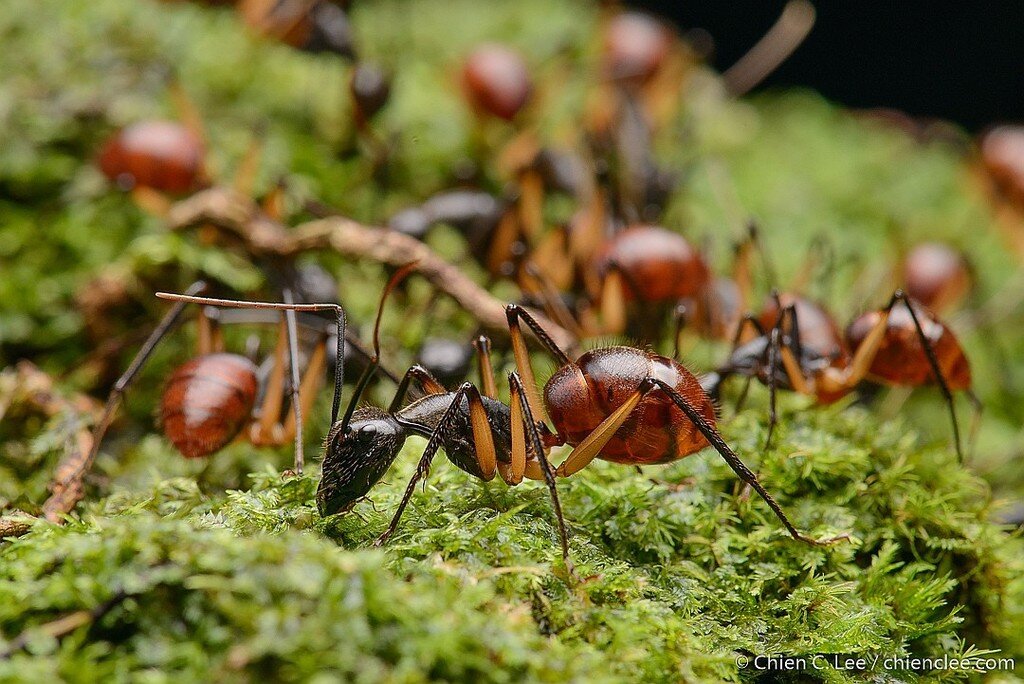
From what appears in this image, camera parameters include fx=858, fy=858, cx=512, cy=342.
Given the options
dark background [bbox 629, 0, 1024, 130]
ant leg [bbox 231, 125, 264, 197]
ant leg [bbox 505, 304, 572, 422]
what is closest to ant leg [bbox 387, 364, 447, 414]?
ant leg [bbox 505, 304, 572, 422]

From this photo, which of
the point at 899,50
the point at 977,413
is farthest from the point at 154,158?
the point at 899,50

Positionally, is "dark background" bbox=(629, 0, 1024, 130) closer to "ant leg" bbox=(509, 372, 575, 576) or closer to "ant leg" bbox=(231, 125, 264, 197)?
"ant leg" bbox=(231, 125, 264, 197)

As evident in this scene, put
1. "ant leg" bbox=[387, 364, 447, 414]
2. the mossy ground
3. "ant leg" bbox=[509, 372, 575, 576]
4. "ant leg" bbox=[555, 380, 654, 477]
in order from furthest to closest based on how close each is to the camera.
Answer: "ant leg" bbox=[387, 364, 447, 414], "ant leg" bbox=[555, 380, 654, 477], "ant leg" bbox=[509, 372, 575, 576], the mossy ground

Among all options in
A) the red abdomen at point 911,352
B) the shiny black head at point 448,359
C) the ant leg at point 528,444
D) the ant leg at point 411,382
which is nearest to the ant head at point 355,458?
the ant leg at point 411,382

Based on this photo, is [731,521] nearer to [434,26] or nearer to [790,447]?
[790,447]

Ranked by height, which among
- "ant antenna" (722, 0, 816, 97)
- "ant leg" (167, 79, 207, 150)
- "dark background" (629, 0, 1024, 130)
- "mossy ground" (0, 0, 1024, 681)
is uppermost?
"dark background" (629, 0, 1024, 130)

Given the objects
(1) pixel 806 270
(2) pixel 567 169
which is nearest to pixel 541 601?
(1) pixel 806 270

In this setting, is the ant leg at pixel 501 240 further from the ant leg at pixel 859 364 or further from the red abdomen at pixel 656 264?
the ant leg at pixel 859 364
